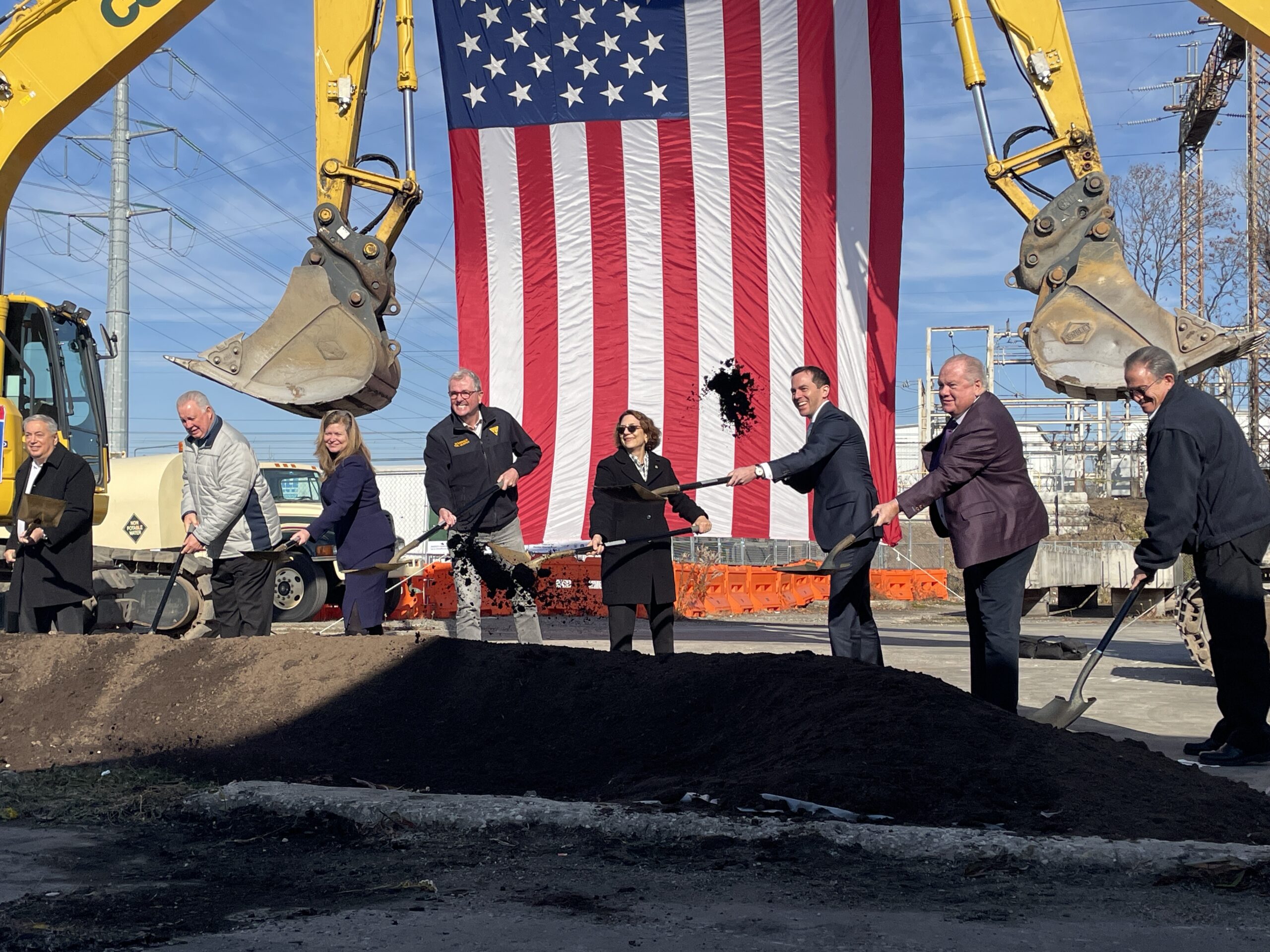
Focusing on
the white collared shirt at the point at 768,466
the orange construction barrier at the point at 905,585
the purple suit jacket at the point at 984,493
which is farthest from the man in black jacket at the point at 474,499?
the orange construction barrier at the point at 905,585

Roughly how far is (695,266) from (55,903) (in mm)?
9884

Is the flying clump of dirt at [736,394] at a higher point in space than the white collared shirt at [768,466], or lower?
higher

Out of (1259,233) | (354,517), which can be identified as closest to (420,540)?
(354,517)

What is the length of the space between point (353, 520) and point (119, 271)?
691 inches

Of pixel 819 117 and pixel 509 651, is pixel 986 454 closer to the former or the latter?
pixel 509 651

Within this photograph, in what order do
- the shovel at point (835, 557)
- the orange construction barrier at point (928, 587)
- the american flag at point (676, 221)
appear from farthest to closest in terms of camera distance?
the orange construction barrier at point (928, 587) → the american flag at point (676, 221) → the shovel at point (835, 557)

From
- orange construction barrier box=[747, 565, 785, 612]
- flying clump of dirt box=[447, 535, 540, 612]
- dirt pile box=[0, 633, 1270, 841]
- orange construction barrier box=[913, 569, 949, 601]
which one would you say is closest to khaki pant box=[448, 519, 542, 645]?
flying clump of dirt box=[447, 535, 540, 612]

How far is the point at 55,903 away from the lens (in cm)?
253

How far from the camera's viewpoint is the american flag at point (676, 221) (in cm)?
1129

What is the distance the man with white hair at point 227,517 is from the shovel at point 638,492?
1.88 metres

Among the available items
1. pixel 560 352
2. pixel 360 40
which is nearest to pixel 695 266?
pixel 560 352

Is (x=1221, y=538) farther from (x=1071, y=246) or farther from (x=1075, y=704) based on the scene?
(x=1071, y=246)

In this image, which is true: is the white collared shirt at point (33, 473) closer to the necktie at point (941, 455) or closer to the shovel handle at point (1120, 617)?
the necktie at point (941, 455)

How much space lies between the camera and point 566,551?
643cm
